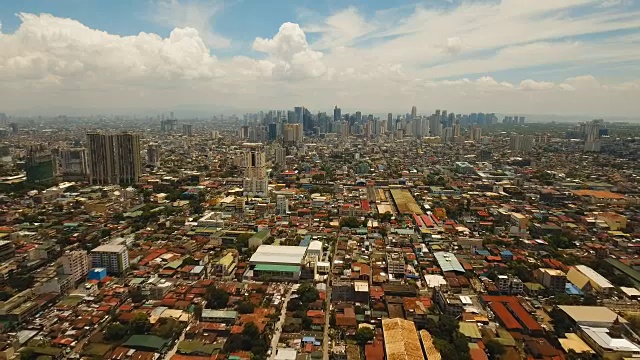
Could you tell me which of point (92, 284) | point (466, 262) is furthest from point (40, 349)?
point (466, 262)

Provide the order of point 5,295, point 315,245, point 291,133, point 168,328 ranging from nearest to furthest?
1. point 168,328
2. point 5,295
3. point 315,245
4. point 291,133

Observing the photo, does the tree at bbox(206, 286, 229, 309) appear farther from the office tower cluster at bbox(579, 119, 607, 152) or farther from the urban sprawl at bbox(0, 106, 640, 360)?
the office tower cluster at bbox(579, 119, 607, 152)

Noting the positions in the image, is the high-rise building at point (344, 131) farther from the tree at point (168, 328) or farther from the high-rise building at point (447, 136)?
the tree at point (168, 328)

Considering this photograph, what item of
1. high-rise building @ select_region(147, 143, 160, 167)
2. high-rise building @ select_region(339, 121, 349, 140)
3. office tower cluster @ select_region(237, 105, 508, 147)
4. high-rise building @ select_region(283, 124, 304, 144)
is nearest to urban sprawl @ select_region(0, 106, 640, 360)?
high-rise building @ select_region(147, 143, 160, 167)

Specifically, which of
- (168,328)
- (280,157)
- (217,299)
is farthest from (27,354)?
(280,157)

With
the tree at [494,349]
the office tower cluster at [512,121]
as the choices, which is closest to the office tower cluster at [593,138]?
the tree at [494,349]

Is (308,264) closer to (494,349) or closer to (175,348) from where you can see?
(175,348)
